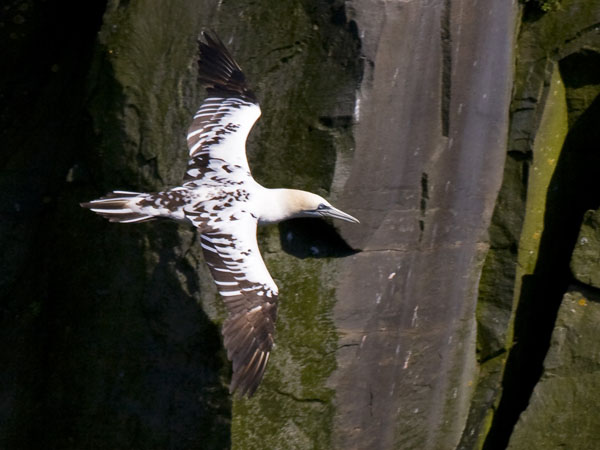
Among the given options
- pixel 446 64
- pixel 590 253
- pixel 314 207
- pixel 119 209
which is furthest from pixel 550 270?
pixel 119 209

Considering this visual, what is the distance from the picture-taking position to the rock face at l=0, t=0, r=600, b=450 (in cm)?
458

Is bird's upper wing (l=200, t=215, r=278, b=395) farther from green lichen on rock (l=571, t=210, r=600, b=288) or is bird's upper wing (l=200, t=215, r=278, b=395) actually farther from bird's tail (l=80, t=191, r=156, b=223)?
green lichen on rock (l=571, t=210, r=600, b=288)

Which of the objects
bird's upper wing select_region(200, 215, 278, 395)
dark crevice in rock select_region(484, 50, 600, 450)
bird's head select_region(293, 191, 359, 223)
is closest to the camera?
bird's upper wing select_region(200, 215, 278, 395)

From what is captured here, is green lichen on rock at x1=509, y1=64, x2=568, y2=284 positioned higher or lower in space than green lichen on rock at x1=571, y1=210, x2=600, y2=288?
higher

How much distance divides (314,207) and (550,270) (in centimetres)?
191

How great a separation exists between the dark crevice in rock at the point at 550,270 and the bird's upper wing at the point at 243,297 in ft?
6.76

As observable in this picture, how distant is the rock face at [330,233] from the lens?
458 cm

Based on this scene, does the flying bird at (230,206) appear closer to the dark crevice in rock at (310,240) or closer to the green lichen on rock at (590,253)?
the dark crevice in rock at (310,240)

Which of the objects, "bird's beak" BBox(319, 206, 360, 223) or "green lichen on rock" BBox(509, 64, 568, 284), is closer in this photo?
"bird's beak" BBox(319, 206, 360, 223)

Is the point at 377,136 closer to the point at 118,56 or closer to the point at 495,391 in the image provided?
the point at 118,56

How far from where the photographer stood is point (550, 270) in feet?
18.2

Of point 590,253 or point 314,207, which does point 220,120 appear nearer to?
point 314,207

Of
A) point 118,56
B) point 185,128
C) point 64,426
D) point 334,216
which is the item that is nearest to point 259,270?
point 334,216

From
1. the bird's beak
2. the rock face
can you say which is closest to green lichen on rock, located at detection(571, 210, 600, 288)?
the rock face
